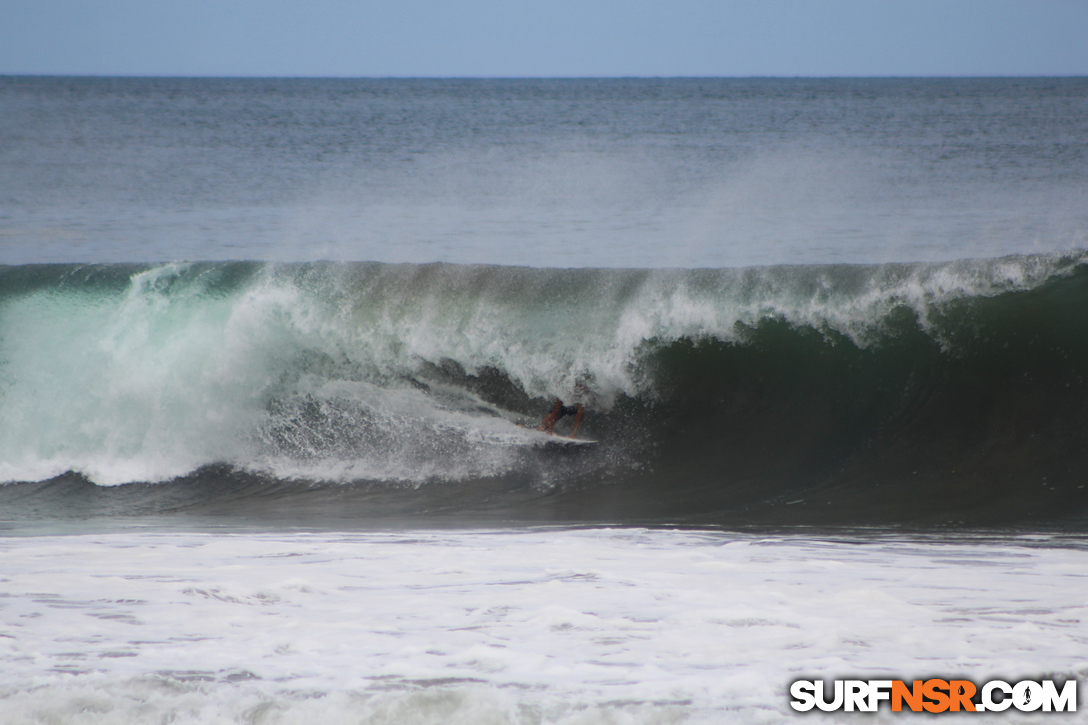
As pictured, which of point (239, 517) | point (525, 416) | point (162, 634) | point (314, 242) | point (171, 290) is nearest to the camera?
point (162, 634)

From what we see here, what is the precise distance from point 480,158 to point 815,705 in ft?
78.8

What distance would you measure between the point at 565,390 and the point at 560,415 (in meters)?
0.61

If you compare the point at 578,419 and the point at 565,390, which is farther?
the point at 565,390

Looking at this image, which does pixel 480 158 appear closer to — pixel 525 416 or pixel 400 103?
pixel 525 416

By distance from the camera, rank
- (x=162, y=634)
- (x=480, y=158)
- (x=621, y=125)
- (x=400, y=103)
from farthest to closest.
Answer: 1. (x=400, y=103)
2. (x=621, y=125)
3. (x=480, y=158)
4. (x=162, y=634)

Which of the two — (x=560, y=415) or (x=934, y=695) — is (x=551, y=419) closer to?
(x=560, y=415)

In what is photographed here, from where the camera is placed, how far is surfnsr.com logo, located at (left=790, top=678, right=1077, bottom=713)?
8.36ft

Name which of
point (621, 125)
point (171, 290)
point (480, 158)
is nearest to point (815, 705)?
point (171, 290)

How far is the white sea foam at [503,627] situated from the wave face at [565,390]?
1615 mm

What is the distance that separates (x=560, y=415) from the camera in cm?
751

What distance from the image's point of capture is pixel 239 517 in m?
6.01

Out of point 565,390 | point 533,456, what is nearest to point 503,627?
point 533,456

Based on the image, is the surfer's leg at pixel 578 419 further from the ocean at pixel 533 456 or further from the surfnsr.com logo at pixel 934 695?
the surfnsr.com logo at pixel 934 695

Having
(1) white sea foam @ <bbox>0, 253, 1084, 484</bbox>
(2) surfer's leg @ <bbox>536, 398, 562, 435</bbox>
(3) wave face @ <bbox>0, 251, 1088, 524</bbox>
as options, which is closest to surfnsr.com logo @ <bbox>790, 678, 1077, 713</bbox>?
(3) wave face @ <bbox>0, 251, 1088, 524</bbox>
